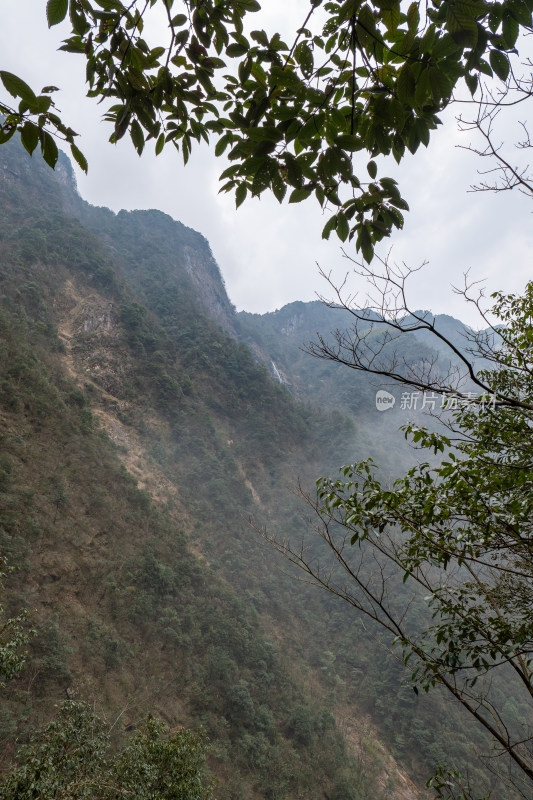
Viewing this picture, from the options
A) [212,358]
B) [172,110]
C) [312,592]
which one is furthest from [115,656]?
[212,358]

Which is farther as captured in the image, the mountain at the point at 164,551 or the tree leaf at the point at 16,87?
the mountain at the point at 164,551

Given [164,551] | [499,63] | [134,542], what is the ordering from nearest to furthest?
[499,63] → [134,542] → [164,551]

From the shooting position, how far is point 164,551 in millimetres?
Result: 15453

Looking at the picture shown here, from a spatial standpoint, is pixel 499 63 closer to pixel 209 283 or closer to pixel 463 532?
pixel 463 532

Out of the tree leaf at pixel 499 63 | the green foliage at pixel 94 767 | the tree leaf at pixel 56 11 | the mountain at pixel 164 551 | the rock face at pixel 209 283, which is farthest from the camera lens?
the rock face at pixel 209 283

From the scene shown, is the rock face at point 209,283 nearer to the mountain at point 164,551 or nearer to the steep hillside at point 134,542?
the mountain at point 164,551

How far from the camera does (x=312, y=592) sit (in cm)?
2422

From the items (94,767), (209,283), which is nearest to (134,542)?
(94,767)

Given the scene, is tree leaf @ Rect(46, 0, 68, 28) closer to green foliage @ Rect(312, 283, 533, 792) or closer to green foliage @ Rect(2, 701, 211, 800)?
green foliage @ Rect(312, 283, 533, 792)

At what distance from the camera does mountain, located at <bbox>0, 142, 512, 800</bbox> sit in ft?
34.4

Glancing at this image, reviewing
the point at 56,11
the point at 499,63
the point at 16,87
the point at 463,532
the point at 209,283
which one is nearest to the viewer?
the point at 16,87

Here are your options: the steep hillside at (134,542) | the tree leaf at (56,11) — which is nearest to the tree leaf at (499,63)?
the tree leaf at (56,11)

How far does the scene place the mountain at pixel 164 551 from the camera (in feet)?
34.4

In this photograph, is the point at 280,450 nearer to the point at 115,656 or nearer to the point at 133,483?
the point at 133,483
